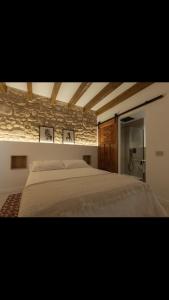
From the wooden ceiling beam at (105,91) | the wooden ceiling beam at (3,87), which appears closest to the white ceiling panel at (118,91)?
the wooden ceiling beam at (105,91)

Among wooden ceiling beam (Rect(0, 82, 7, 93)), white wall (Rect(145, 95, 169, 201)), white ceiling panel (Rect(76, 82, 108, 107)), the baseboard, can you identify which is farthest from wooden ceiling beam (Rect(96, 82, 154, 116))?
the baseboard

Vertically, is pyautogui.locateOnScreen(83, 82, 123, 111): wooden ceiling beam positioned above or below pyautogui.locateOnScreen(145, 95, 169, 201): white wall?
above

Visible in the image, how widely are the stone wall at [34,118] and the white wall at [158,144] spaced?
2.22m

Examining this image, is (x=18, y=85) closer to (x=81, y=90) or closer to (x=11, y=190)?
(x=81, y=90)

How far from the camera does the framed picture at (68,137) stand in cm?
427

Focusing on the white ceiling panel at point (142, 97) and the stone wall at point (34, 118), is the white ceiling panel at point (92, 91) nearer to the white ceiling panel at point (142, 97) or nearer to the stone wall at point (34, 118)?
the stone wall at point (34, 118)

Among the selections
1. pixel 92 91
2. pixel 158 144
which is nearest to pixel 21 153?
pixel 92 91

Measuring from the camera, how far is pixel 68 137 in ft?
14.2

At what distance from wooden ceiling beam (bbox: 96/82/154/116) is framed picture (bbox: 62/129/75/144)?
1.35m

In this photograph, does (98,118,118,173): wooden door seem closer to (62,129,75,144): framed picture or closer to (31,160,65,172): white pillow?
(62,129,75,144): framed picture

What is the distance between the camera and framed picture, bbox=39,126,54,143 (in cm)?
388
